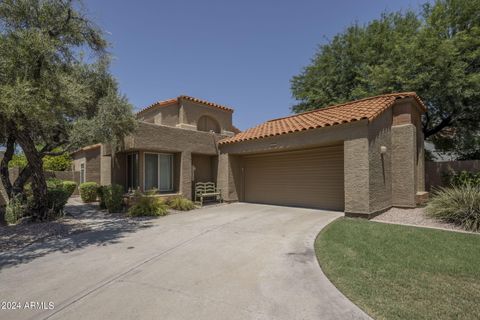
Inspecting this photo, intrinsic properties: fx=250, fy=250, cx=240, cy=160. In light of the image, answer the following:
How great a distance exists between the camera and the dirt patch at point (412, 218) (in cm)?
794

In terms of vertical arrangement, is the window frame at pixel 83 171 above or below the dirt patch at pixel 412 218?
above

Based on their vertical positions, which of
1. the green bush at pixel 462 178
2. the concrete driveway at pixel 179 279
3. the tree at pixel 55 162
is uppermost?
the tree at pixel 55 162

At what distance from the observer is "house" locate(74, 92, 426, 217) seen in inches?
368

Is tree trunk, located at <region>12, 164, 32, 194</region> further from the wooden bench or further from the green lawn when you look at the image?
the green lawn

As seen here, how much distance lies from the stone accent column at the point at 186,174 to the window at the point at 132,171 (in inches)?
90.2

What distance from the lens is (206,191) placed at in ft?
47.0

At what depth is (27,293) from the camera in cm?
402

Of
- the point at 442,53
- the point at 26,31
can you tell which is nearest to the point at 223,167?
the point at 26,31

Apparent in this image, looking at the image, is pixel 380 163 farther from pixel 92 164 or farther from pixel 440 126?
pixel 92 164

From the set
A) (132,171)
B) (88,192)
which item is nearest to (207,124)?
(132,171)

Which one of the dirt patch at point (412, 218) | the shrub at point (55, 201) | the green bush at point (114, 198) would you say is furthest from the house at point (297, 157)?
the shrub at point (55, 201)

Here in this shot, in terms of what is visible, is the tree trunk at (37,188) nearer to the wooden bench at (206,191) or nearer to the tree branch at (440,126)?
the wooden bench at (206,191)

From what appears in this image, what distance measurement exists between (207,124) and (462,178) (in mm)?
14270

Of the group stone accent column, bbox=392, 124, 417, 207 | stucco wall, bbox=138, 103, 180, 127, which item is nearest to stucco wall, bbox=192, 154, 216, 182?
stucco wall, bbox=138, 103, 180, 127
